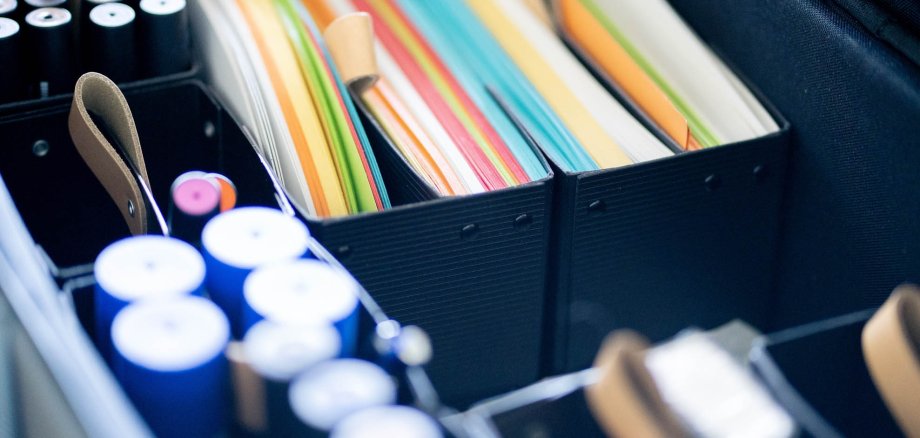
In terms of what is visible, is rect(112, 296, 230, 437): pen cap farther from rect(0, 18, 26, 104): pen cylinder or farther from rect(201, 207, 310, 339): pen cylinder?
rect(0, 18, 26, 104): pen cylinder

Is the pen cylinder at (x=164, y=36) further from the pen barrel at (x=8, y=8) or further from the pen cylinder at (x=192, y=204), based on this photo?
the pen cylinder at (x=192, y=204)

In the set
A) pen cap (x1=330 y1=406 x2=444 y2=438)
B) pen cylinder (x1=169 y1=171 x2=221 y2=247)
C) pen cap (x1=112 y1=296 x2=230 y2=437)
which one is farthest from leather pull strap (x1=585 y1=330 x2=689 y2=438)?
pen cylinder (x1=169 y1=171 x2=221 y2=247)

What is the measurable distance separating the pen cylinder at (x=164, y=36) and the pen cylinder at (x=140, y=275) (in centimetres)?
34

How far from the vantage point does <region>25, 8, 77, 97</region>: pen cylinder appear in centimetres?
90

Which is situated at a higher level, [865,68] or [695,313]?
[865,68]

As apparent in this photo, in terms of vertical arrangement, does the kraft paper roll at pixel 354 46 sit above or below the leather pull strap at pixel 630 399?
above

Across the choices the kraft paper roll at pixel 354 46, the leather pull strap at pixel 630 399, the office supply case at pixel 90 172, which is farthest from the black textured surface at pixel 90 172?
the leather pull strap at pixel 630 399

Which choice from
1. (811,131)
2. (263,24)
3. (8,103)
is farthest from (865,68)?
(8,103)

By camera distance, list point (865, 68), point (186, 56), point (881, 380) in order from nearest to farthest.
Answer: point (881, 380) → point (865, 68) → point (186, 56)

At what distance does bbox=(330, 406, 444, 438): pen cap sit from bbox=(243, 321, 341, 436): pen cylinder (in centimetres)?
4

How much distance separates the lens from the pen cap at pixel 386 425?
0.55 metres

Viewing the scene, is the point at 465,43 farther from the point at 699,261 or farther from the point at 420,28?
the point at 699,261

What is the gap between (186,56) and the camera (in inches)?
39.0

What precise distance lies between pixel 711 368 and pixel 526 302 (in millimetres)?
288
